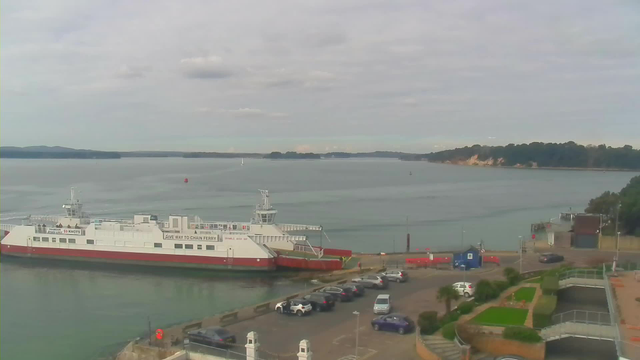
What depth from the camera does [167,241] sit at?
36.3 metres

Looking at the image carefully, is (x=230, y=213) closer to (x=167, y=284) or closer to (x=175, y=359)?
(x=167, y=284)

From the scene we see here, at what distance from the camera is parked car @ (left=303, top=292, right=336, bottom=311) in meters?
20.3

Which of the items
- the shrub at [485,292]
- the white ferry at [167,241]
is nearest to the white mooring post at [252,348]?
the shrub at [485,292]

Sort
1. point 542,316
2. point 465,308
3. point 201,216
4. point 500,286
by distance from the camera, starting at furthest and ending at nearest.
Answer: point 201,216 < point 500,286 < point 465,308 < point 542,316

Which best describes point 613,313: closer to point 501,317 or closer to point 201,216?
point 501,317

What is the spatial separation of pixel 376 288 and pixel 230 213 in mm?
41838

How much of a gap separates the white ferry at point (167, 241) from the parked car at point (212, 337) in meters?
17.1

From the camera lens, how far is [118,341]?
21953 millimetres

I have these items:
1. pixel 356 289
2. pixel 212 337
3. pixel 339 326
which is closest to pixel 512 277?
pixel 356 289

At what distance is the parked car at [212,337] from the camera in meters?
16.1

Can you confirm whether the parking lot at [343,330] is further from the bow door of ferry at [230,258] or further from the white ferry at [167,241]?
the bow door of ferry at [230,258]

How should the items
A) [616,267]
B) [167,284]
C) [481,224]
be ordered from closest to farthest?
[616,267] < [167,284] < [481,224]

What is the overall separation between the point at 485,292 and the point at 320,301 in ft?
19.5

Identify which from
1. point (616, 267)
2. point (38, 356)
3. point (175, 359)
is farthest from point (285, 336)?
point (616, 267)
